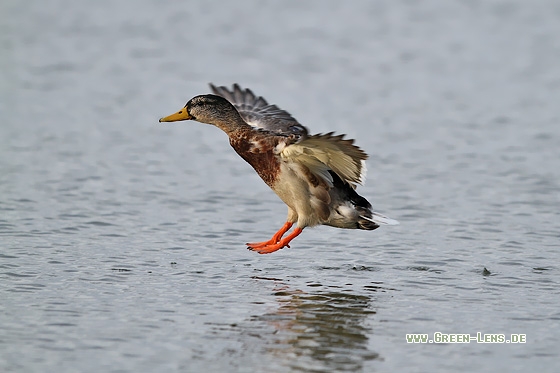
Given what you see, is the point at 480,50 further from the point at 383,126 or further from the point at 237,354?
the point at 237,354

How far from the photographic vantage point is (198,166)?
39.2 ft

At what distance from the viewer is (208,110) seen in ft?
29.3

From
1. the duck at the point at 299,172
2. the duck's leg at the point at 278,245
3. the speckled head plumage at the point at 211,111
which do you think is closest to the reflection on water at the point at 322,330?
the duck's leg at the point at 278,245

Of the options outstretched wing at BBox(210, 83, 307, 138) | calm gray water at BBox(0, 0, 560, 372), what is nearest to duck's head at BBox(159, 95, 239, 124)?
outstretched wing at BBox(210, 83, 307, 138)

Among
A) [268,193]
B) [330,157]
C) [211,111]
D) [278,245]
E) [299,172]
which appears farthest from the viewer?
[268,193]

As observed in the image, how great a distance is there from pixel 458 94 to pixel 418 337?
9.38 m

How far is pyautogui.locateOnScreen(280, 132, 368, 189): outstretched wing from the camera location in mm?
7609

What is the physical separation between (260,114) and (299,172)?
168cm

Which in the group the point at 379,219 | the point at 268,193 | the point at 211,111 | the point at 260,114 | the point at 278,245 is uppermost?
the point at 260,114

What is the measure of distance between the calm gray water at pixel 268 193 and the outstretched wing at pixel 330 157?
0.81 meters

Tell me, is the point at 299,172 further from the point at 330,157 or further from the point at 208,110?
the point at 208,110

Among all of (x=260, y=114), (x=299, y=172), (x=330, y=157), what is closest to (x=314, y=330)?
(x=330, y=157)

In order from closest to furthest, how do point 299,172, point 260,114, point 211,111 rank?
point 299,172, point 211,111, point 260,114

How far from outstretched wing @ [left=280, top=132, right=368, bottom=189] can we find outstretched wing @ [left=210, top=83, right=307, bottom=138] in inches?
38.5
